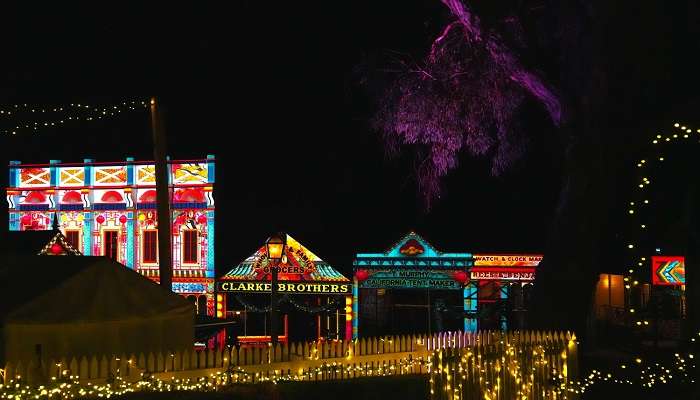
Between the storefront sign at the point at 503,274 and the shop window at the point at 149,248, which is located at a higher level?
the shop window at the point at 149,248

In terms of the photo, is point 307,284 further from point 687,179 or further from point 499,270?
point 687,179

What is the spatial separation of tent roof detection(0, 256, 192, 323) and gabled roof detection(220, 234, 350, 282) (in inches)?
436

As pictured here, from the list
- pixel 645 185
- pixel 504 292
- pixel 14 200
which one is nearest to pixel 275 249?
pixel 645 185

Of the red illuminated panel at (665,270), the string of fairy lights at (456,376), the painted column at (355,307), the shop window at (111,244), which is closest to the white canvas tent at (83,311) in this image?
the string of fairy lights at (456,376)

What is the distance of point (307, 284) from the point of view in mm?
22984

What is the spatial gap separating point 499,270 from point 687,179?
8.86 m

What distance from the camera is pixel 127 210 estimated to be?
2658cm

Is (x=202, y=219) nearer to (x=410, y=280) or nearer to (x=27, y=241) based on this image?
(x=410, y=280)

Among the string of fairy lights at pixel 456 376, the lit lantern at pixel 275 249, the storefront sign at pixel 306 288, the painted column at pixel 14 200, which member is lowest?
the string of fairy lights at pixel 456 376

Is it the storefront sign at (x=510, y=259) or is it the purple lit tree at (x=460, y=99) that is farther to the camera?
the storefront sign at (x=510, y=259)

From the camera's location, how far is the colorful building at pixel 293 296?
2297 centimetres

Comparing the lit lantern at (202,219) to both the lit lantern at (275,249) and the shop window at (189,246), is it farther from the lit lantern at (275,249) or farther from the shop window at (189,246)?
the lit lantern at (275,249)

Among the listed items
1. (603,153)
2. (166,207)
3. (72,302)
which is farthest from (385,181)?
(72,302)

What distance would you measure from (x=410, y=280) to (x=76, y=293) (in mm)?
13000
